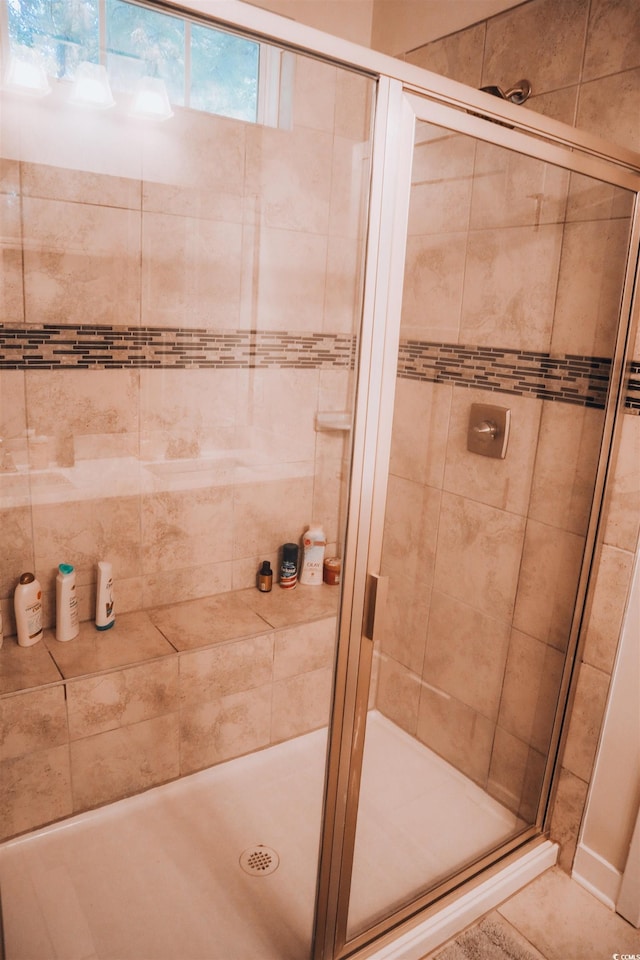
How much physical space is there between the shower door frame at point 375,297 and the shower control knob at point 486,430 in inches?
11.4

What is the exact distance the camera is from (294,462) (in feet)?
6.59

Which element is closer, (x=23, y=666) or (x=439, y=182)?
(x=439, y=182)

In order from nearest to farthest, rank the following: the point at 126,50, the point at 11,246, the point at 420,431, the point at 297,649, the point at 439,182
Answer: the point at 439,182
the point at 420,431
the point at 126,50
the point at 11,246
the point at 297,649

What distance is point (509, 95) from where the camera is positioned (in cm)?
172

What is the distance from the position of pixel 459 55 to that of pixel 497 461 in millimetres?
1223

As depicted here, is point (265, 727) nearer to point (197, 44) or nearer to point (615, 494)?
point (615, 494)

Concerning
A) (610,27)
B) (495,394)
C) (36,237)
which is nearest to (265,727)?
(495,394)

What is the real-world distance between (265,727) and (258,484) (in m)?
0.73

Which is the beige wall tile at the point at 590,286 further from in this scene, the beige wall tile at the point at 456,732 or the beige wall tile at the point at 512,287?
the beige wall tile at the point at 456,732

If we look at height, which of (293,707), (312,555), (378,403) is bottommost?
(293,707)

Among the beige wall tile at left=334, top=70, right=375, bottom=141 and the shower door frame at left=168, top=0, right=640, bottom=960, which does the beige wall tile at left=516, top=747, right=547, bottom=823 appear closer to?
the shower door frame at left=168, top=0, right=640, bottom=960

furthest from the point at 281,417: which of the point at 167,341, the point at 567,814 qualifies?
the point at 567,814

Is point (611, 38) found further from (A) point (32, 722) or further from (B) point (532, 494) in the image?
(A) point (32, 722)

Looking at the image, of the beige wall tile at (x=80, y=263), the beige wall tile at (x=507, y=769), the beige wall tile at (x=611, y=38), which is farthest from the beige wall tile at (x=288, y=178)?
the beige wall tile at (x=507, y=769)
